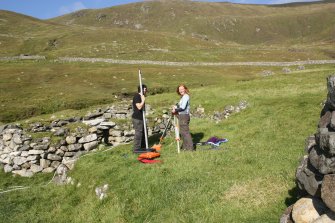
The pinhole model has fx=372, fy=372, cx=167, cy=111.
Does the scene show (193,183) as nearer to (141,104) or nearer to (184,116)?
(184,116)

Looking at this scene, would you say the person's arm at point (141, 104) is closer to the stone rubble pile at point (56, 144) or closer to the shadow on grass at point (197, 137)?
the stone rubble pile at point (56, 144)

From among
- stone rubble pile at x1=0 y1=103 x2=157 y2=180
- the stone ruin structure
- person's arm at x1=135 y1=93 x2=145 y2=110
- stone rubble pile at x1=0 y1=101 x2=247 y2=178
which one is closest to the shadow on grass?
stone rubble pile at x1=0 y1=101 x2=247 y2=178

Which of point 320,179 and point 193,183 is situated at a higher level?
point 320,179

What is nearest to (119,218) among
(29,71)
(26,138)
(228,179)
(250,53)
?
(228,179)

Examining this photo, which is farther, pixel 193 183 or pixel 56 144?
pixel 56 144

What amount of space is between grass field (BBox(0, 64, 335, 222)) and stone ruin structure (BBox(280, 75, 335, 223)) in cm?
175

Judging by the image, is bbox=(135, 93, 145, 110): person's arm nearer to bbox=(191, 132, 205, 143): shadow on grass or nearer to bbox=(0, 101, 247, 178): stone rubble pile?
bbox=(0, 101, 247, 178): stone rubble pile

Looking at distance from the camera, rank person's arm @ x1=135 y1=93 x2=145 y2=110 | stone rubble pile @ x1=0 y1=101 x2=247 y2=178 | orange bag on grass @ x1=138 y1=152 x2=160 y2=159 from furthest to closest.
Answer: stone rubble pile @ x1=0 y1=101 x2=247 y2=178 → person's arm @ x1=135 y1=93 x2=145 y2=110 → orange bag on grass @ x1=138 y1=152 x2=160 y2=159

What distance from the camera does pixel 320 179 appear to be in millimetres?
10133

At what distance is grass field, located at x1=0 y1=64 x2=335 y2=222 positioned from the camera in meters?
13.5

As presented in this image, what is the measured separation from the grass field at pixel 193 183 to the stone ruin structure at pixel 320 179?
68.8 inches

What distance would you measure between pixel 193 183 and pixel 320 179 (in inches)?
235

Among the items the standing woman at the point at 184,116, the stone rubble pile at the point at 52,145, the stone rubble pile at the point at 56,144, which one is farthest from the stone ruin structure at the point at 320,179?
the stone rubble pile at the point at 52,145

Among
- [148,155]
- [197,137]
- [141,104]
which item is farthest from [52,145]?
[197,137]
